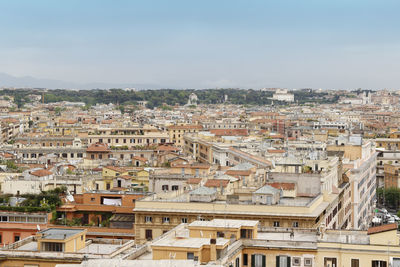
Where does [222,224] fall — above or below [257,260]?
above

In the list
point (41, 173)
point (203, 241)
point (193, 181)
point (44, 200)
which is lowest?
point (44, 200)

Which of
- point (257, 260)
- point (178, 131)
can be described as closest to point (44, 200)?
point (257, 260)

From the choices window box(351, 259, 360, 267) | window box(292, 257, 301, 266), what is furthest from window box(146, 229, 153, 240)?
window box(351, 259, 360, 267)

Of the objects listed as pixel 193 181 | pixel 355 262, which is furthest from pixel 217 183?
pixel 355 262

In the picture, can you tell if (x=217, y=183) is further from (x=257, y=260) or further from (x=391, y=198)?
(x=391, y=198)

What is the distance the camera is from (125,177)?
55594mm

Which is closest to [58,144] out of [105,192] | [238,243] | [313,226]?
[105,192]

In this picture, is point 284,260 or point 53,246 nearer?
point 53,246

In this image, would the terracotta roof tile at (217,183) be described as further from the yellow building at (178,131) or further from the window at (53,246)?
the yellow building at (178,131)

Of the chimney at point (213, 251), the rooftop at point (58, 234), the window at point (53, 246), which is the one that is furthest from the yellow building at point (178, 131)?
the chimney at point (213, 251)

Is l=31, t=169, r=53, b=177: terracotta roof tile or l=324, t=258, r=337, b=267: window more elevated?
l=324, t=258, r=337, b=267: window

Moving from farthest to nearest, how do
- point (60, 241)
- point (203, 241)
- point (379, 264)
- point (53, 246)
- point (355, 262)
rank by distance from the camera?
point (53, 246), point (60, 241), point (355, 262), point (379, 264), point (203, 241)

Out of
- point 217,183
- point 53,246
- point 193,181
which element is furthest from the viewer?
point 193,181

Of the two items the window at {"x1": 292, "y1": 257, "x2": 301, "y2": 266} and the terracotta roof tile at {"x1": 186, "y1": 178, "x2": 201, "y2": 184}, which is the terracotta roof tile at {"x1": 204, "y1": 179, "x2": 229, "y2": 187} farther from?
the window at {"x1": 292, "y1": 257, "x2": 301, "y2": 266}
